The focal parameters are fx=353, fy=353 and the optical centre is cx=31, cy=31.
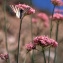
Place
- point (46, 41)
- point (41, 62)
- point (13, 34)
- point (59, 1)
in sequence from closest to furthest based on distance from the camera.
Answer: point (46, 41) < point (59, 1) < point (41, 62) < point (13, 34)

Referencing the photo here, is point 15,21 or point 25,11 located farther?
point 15,21

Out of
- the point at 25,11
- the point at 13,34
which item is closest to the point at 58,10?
the point at 25,11

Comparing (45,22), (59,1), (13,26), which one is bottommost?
(13,26)

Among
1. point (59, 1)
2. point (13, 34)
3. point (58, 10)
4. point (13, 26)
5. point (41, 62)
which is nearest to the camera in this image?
point (59, 1)

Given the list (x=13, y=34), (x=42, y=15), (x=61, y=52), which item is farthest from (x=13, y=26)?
(x=42, y=15)

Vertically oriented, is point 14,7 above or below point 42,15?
above

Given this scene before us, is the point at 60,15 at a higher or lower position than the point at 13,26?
higher

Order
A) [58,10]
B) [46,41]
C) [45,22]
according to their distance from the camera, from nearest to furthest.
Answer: [46,41] < [58,10] < [45,22]

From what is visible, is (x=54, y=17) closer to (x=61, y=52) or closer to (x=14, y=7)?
(x=14, y=7)

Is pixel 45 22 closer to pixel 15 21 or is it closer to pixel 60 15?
pixel 60 15
